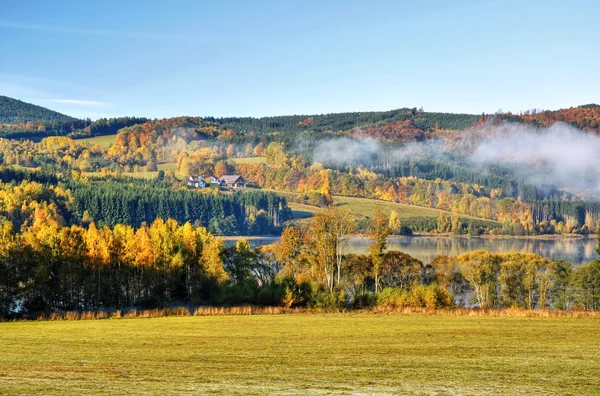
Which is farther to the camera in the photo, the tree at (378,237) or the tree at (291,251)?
the tree at (291,251)

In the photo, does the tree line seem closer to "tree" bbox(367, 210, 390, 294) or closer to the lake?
"tree" bbox(367, 210, 390, 294)

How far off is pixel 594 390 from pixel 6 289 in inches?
1875

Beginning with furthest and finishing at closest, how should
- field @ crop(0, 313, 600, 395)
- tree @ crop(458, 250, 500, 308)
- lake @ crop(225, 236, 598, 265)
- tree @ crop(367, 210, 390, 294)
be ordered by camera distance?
lake @ crop(225, 236, 598, 265)
tree @ crop(458, 250, 500, 308)
tree @ crop(367, 210, 390, 294)
field @ crop(0, 313, 600, 395)

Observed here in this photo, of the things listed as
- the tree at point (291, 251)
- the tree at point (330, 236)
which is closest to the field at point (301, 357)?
the tree at point (330, 236)

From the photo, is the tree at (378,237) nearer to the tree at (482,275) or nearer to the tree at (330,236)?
the tree at (330,236)

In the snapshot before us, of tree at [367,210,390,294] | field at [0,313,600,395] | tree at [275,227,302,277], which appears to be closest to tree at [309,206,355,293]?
tree at [367,210,390,294]

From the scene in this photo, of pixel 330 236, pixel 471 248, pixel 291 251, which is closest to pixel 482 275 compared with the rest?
pixel 330 236

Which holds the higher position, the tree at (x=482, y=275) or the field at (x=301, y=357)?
the field at (x=301, y=357)

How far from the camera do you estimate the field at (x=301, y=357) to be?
20.8m

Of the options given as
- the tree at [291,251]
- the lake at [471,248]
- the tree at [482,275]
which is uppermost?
the tree at [291,251]

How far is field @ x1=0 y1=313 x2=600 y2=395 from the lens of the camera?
20.8 metres

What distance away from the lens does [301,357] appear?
91.4 ft

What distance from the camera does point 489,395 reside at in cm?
1945

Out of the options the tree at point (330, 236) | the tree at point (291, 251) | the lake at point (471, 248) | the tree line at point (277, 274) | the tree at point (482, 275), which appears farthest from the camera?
the lake at point (471, 248)
